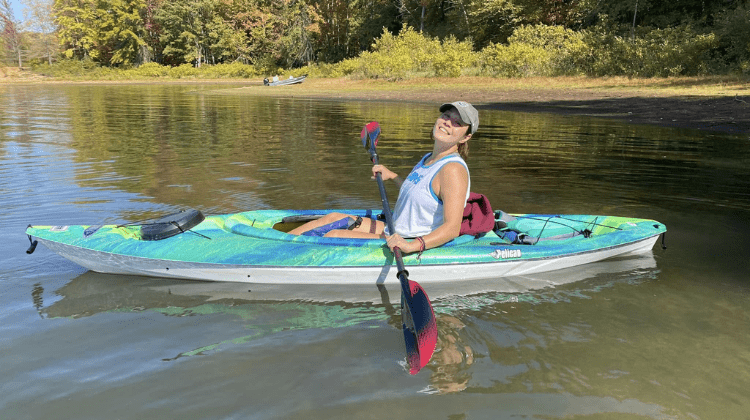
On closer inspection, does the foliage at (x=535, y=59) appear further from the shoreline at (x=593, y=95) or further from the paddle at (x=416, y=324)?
the paddle at (x=416, y=324)

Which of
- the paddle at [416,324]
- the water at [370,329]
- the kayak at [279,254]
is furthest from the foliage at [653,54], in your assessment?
the paddle at [416,324]

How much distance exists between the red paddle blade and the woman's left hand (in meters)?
0.37

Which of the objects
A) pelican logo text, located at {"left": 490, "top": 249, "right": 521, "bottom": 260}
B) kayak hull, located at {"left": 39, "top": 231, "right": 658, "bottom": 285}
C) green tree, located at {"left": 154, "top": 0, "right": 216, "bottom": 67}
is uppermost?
green tree, located at {"left": 154, "top": 0, "right": 216, "bottom": 67}

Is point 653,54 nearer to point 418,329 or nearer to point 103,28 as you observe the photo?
point 418,329

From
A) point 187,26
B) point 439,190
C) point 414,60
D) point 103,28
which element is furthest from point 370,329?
point 103,28

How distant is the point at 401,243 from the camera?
408 centimetres

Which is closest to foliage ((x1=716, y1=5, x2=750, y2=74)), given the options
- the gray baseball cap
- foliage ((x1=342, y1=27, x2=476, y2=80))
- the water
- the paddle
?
foliage ((x1=342, y1=27, x2=476, y2=80))

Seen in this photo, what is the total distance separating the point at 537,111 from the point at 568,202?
12.4 meters

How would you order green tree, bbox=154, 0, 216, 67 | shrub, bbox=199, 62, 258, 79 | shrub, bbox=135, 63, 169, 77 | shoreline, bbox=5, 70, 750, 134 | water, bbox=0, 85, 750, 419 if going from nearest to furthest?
water, bbox=0, 85, 750, 419 < shoreline, bbox=5, 70, 750, 134 < shrub, bbox=199, 62, 258, 79 < green tree, bbox=154, 0, 216, 67 < shrub, bbox=135, 63, 169, 77

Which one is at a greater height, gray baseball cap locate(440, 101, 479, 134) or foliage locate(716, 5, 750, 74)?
foliage locate(716, 5, 750, 74)

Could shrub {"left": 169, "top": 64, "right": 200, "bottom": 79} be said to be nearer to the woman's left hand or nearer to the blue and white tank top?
the blue and white tank top

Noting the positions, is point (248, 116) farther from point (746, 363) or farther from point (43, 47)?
point (43, 47)

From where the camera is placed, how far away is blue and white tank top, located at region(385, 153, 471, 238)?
4.07 metres

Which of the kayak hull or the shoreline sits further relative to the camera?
the shoreline
